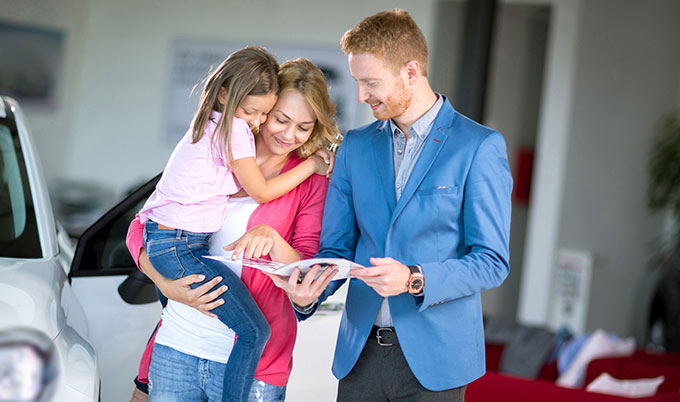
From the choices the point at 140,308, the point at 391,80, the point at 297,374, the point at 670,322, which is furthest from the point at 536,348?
the point at 391,80

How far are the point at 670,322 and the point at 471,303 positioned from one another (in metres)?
4.43

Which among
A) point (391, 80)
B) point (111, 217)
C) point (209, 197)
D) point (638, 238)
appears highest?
point (391, 80)

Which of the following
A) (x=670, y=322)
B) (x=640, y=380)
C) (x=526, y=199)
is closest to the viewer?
(x=640, y=380)

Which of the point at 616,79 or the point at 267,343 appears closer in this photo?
the point at 267,343

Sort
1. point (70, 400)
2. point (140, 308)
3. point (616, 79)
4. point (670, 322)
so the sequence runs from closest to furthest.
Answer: point (70, 400), point (140, 308), point (670, 322), point (616, 79)

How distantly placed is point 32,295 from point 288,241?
1.94ft

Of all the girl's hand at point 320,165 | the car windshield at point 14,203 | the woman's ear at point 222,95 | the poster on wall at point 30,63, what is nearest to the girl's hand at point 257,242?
the girl's hand at point 320,165

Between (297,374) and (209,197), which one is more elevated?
(209,197)

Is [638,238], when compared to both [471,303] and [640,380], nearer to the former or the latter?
[640,380]

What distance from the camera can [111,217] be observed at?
2.08 m

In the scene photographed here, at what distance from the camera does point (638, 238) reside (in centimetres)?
603

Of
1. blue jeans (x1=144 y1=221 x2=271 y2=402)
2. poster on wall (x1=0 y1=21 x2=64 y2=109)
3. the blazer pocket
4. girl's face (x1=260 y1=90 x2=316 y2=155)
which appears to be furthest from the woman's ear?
poster on wall (x1=0 y1=21 x2=64 y2=109)

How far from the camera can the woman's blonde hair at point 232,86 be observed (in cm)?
156

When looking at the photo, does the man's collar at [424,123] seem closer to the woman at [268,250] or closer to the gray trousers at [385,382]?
the woman at [268,250]
